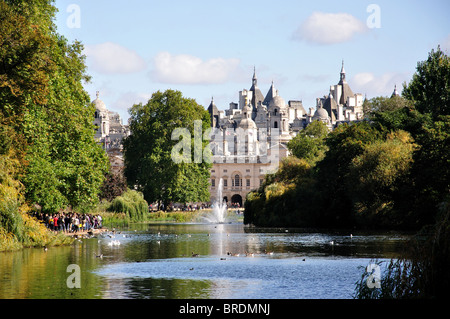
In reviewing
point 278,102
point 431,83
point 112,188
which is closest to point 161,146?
point 112,188

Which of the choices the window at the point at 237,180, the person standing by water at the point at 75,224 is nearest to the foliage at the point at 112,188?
the person standing by water at the point at 75,224

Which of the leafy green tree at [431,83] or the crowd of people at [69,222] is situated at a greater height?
the leafy green tree at [431,83]

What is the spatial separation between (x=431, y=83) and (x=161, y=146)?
2683 centimetres

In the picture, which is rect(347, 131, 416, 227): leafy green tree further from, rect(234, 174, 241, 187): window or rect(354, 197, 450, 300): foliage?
rect(234, 174, 241, 187): window

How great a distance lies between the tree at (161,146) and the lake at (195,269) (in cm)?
3856

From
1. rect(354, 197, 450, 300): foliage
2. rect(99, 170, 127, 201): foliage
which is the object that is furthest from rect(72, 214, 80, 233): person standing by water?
rect(354, 197, 450, 300): foliage

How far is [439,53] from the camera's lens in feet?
195

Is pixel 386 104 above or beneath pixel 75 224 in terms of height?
above

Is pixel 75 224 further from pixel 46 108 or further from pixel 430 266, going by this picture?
pixel 430 266

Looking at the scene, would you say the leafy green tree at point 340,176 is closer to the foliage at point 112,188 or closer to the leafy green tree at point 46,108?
the leafy green tree at point 46,108

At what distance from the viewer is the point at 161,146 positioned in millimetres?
74062

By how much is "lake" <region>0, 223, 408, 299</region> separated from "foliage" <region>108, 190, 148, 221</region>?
25.8 meters

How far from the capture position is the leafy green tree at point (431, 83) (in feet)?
181
